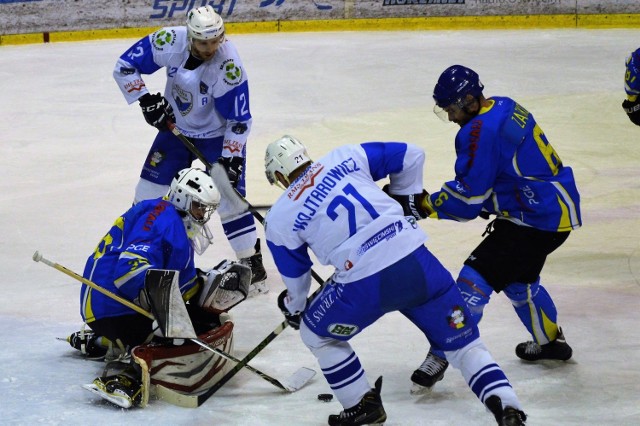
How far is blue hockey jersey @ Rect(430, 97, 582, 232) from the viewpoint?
157 inches

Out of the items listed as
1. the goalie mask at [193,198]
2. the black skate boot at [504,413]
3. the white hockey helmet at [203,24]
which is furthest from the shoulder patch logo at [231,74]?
the black skate boot at [504,413]

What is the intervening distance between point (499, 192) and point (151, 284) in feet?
4.44

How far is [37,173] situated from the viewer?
7070mm

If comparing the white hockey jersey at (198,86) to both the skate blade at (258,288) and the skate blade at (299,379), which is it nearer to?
the skate blade at (258,288)

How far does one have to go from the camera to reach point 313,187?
3578 millimetres

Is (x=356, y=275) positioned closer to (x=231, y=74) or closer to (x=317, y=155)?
(x=231, y=74)

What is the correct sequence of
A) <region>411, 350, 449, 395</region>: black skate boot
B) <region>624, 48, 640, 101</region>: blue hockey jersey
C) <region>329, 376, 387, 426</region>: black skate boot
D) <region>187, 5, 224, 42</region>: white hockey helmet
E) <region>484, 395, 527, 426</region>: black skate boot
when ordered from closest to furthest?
<region>484, 395, 527, 426</region>: black skate boot → <region>329, 376, 387, 426</region>: black skate boot → <region>411, 350, 449, 395</region>: black skate boot → <region>187, 5, 224, 42</region>: white hockey helmet → <region>624, 48, 640, 101</region>: blue hockey jersey

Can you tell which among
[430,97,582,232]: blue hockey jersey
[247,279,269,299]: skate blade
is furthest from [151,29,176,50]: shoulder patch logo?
[430,97,582,232]: blue hockey jersey

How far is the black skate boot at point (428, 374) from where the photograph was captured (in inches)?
161

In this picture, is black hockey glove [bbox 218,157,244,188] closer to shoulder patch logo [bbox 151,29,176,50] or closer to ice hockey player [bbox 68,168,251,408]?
shoulder patch logo [bbox 151,29,176,50]

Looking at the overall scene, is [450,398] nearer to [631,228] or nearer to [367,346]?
[367,346]

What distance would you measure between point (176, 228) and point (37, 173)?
3280 millimetres

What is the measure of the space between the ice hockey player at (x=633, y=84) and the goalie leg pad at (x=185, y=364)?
2677 millimetres

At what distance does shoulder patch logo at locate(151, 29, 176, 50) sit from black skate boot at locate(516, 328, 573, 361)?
2284 mm
